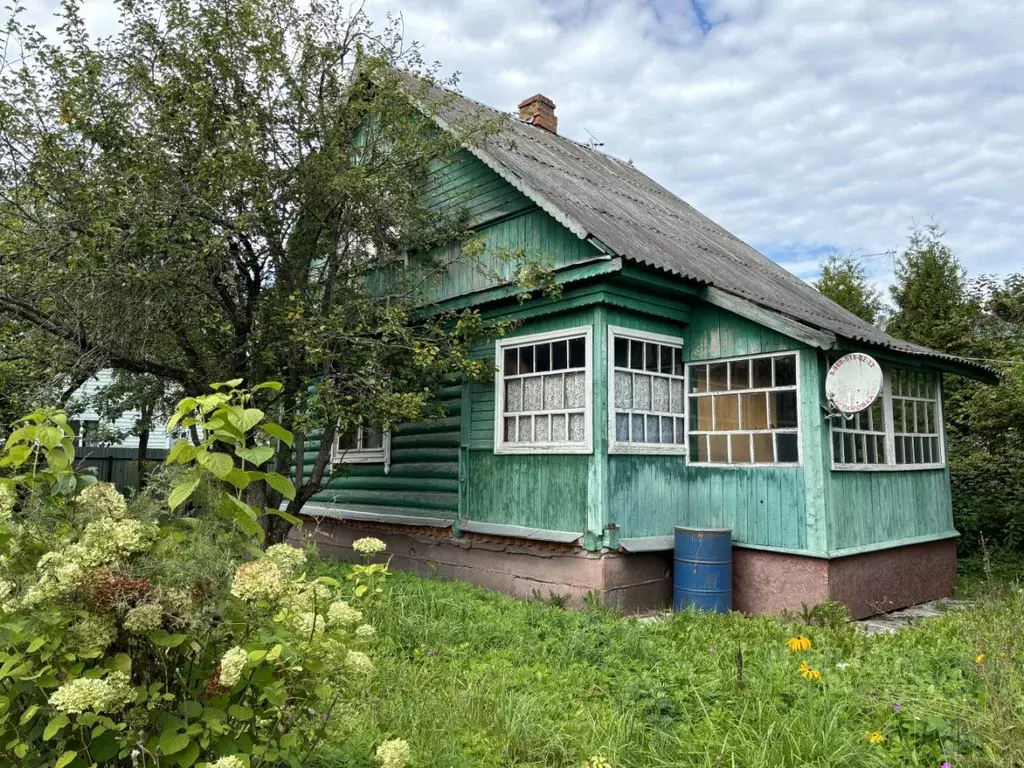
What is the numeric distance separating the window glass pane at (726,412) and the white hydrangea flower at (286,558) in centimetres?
637

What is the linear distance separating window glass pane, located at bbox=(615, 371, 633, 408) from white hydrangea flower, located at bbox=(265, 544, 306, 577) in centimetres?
558

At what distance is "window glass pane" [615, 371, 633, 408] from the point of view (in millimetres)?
7578

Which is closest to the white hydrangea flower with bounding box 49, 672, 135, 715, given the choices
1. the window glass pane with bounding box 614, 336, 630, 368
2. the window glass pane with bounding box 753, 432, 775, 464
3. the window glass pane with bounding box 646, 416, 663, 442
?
the window glass pane with bounding box 614, 336, 630, 368

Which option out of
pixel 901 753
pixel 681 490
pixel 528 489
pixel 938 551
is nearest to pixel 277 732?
pixel 901 753

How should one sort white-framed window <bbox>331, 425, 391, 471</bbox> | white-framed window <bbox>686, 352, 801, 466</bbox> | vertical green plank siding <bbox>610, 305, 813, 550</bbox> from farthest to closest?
white-framed window <bbox>331, 425, 391, 471</bbox> < white-framed window <bbox>686, 352, 801, 466</bbox> < vertical green plank siding <bbox>610, 305, 813, 550</bbox>

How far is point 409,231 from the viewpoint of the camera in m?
9.10

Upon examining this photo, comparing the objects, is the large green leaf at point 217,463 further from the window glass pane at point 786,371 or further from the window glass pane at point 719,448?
the window glass pane at point 719,448

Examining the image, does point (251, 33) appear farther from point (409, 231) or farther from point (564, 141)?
point (564, 141)

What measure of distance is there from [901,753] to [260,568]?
3118mm

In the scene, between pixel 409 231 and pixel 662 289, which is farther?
pixel 409 231

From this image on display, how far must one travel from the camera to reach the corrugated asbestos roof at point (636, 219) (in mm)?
7797

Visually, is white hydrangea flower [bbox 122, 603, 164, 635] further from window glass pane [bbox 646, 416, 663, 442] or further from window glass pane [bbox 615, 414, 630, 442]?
window glass pane [bbox 646, 416, 663, 442]

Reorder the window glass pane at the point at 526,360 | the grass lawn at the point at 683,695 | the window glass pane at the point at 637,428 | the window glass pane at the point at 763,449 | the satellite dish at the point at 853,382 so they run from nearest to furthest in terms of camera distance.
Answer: the grass lawn at the point at 683,695
the satellite dish at the point at 853,382
the window glass pane at the point at 763,449
the window glass pane at the point at 637,428
the window glass pane at the point at 526,360

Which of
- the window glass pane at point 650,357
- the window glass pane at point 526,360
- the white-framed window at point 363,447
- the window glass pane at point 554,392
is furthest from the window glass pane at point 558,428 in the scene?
the white-framed window at point 363,447
